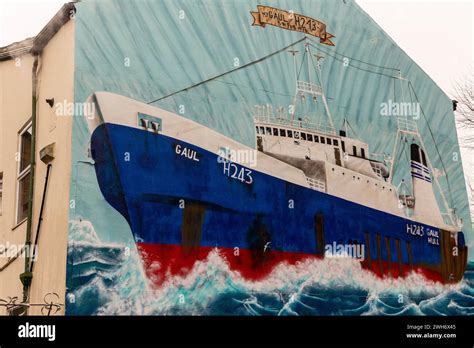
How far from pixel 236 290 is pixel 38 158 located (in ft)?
12.1

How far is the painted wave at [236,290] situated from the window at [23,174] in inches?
58.9

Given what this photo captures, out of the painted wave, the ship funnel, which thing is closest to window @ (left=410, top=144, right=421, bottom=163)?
the ship funnel

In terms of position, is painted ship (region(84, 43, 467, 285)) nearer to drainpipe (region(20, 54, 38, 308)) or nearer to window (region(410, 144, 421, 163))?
window (region(410, 144, 421, 163))

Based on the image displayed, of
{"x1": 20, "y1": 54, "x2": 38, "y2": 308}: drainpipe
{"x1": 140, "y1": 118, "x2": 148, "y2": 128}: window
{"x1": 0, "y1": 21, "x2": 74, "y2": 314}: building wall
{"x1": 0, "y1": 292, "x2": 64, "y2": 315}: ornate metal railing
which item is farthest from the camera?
{"x1": 140, "y1": 118, "x2": 148, "y2": 128}: window

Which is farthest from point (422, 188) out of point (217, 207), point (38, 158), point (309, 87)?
point (38, 158)

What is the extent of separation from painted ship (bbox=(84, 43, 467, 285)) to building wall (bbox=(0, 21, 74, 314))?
1.83 ft

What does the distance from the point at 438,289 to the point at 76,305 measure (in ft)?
24.9

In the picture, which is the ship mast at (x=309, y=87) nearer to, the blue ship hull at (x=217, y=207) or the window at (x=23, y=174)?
the blue ship hull at (x=217, y=207)

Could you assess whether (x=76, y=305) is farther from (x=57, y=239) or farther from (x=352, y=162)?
(x=352, y=162)

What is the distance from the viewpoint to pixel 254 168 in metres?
12.4

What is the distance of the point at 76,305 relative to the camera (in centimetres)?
1023

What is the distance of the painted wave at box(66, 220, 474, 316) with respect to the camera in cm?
1039
